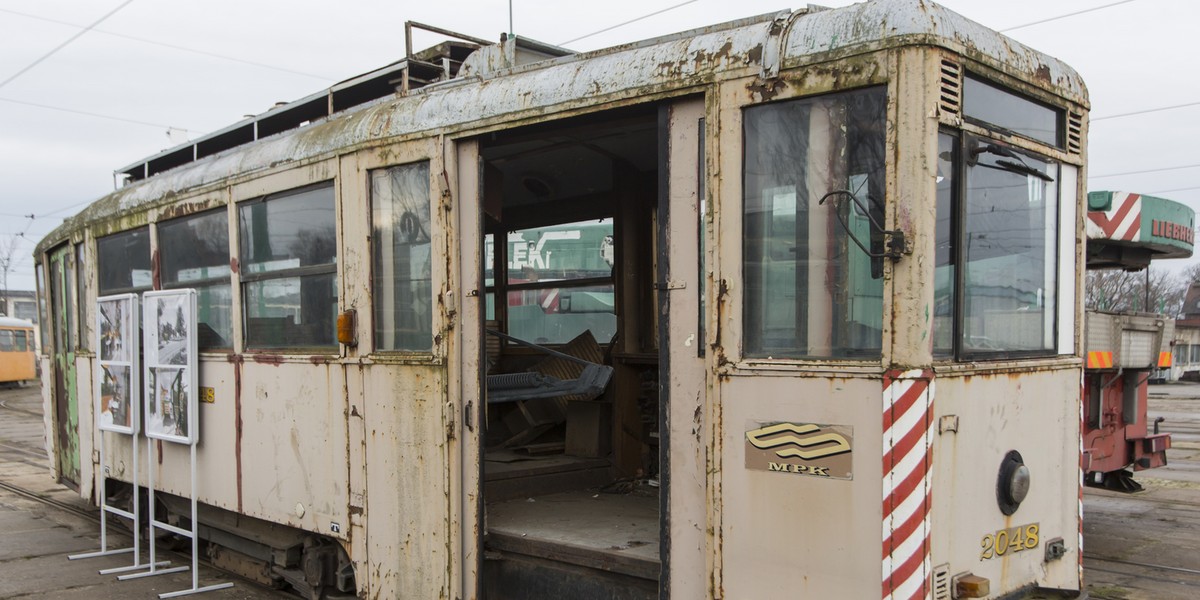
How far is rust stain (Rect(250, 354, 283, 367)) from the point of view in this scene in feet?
19.5

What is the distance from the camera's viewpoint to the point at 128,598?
6.68 m

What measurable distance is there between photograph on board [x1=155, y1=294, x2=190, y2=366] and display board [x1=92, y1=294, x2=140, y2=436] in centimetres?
46

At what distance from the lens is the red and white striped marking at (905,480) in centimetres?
343

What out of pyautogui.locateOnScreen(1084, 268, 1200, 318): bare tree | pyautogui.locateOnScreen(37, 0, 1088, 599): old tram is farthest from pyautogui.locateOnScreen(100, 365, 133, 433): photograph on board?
pyautogui.locateOnScreen(1084, 268, 1200, 318): bare tree

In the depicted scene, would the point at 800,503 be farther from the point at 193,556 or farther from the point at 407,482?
the point at 193,556

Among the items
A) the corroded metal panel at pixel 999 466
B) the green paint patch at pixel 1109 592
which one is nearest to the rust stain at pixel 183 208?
the corroded metal panel at pixel 999 466

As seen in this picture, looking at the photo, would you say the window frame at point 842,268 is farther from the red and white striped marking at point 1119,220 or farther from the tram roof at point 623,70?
the red and white striped marking at point 1119,220

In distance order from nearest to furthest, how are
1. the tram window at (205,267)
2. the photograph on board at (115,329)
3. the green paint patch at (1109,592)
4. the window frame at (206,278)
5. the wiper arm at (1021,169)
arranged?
the wiper arm at (1021,169), the green paint patch at (1109,592), the window frame at (206,278), the tram window at (205,267), the photograph on board at (115,329)

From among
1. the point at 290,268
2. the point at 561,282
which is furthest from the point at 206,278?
Answer: the point at 561,282

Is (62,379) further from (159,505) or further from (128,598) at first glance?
(128,598)

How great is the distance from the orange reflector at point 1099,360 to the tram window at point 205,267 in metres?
6.30

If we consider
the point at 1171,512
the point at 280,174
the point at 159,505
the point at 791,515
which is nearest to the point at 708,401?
the point at 791,515

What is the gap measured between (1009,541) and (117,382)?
252 inches

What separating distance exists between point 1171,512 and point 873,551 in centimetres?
742
